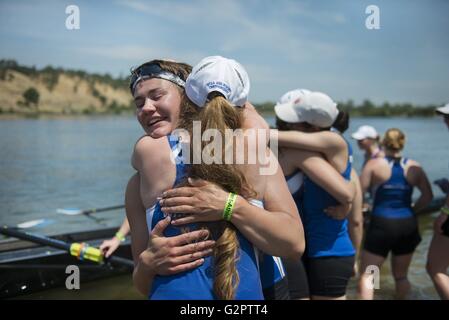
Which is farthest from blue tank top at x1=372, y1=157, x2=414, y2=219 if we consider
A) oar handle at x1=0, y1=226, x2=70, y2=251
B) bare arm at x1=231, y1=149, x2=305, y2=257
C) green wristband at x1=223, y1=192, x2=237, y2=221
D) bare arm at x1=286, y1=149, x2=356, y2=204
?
green wristband at x1=223, y1=192, x2=237, y2=221

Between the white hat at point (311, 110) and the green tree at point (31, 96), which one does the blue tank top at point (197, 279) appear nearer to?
the white hat at point (311, 110)

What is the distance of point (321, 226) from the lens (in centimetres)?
285

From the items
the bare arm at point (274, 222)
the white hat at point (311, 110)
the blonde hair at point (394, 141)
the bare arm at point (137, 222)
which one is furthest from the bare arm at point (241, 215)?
the blonde hair at point (394, 141)

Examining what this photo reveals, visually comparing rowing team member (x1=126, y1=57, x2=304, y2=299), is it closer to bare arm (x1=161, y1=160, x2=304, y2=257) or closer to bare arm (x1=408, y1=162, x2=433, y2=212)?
bare arm (x1=161, y1=160, x2=304, y2=257)

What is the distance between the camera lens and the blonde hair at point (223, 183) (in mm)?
1447

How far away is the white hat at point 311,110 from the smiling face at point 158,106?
119 centimetres

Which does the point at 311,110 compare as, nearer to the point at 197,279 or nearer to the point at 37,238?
the point at 197,279

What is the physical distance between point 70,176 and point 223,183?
47.6ft

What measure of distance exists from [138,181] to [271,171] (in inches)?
20.0

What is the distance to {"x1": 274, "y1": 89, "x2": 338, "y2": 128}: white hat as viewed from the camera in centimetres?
273

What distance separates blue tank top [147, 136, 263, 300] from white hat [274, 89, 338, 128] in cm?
139

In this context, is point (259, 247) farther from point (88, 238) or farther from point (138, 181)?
point (88, 238)

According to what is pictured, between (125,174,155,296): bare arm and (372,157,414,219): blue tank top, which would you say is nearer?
(125,174,155,296): bare arm

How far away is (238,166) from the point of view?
1.50m
